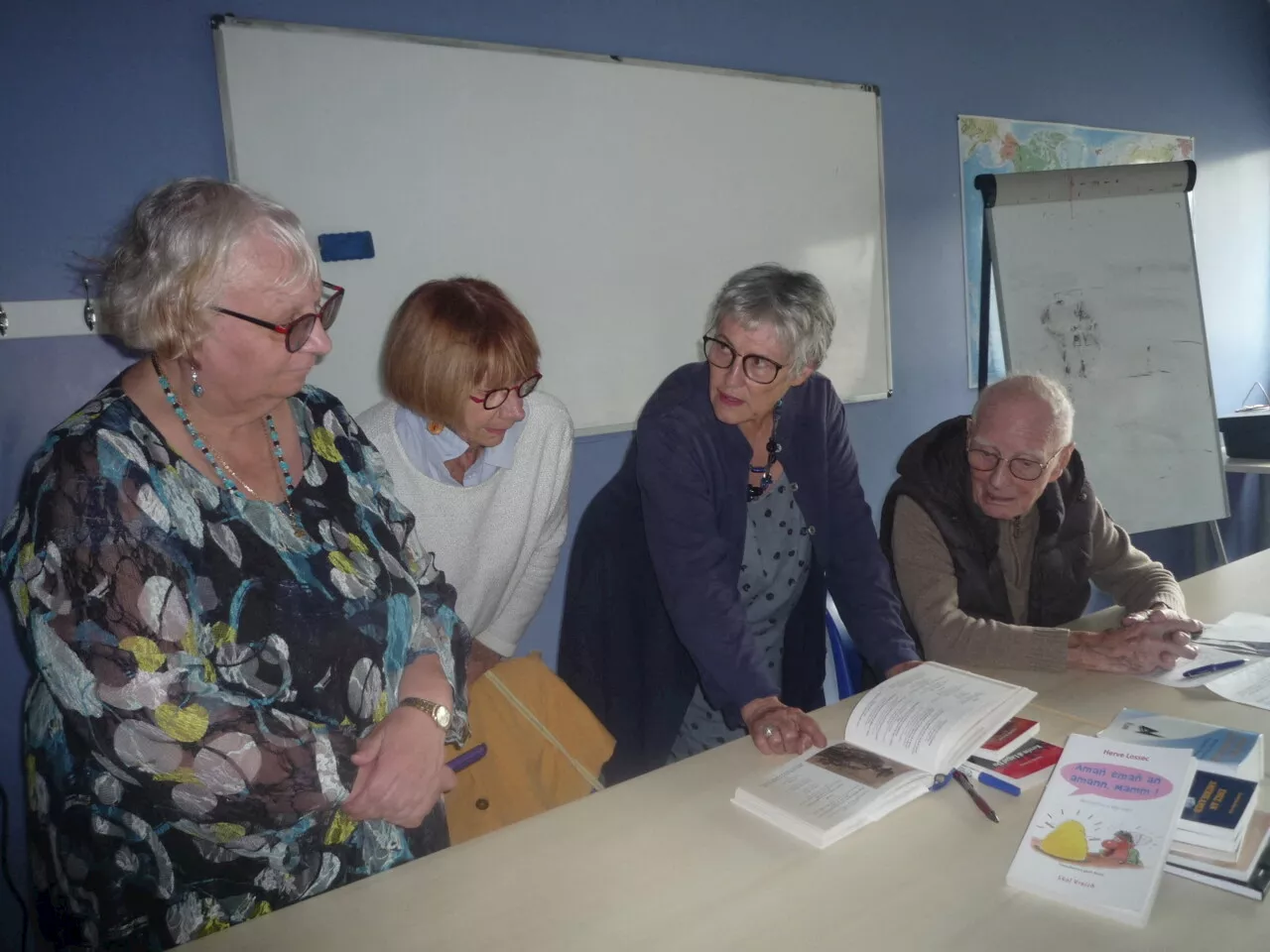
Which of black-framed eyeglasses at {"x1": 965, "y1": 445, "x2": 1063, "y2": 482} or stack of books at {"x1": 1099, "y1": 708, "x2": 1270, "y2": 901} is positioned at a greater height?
black-framed eyeglasses at {"x1": 965, "y1": 445, "x2": 1063, "y2": 482}

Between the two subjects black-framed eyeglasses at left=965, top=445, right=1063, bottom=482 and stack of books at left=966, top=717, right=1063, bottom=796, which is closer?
stack of books at left=966, top=717, right=1063, bottom=796

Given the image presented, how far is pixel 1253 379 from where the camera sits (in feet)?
15.8

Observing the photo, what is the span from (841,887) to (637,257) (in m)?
1.96

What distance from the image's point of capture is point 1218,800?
1065 mm

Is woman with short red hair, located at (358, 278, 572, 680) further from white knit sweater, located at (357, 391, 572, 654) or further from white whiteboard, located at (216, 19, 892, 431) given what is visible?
white whiteboard, located at (216, 19, 892, 431)

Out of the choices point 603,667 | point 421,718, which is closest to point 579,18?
point 603,667

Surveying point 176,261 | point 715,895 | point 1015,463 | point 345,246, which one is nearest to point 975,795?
point 715,895

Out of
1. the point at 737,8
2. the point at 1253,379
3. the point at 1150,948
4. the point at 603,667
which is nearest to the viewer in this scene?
the point at 1150,948

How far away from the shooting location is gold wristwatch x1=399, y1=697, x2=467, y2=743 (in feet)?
3.91

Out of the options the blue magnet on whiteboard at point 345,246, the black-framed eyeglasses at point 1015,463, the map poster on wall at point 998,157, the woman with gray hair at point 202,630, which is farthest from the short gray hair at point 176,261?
the map poster on wall at point 998,157

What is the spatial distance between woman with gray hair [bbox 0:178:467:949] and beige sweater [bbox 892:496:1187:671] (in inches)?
38.8

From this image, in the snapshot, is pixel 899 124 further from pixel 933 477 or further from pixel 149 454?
pixel 149 454

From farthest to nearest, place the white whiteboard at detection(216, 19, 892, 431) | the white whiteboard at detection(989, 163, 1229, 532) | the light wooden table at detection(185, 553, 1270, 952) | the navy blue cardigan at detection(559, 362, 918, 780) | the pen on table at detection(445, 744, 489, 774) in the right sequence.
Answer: the white whiteboard at detection(989, 163, 1229, 532) → the white whiteboard at detection(216, 19, 892, 431) → the navy blue cardigan at detection(559, 362, 918, 780) → the pen on table at detection(445, 744, 489, 774) → the light wooden table at detection(185, 553, 1270, 952)

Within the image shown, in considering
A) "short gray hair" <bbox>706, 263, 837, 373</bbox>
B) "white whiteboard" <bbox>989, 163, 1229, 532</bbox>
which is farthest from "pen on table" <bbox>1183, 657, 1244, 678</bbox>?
"white whiteboard" <bbox>989, 163, 1229, 532</bbox>
